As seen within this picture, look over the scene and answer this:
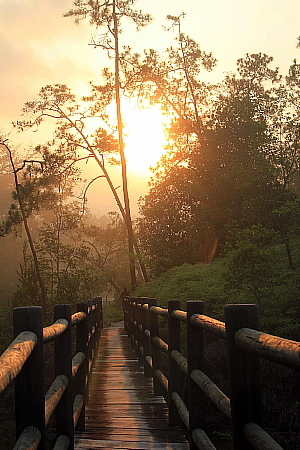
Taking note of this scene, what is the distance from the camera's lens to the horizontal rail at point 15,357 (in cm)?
152

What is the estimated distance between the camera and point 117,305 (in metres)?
27.9

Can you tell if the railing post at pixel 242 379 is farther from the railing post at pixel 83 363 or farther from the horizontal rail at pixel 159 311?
the horizontal rail at pixel 159 311

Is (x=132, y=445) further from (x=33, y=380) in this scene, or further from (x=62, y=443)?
(x=33, y=380)

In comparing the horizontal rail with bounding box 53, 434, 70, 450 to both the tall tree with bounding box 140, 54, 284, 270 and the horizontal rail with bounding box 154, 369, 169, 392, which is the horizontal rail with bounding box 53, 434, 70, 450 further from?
the tall tree with bounding box 140, 54, 284, 270

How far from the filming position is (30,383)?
2.28 metres

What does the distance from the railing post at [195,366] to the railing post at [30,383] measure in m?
1.47

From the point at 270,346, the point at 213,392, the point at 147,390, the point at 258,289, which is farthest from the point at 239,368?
the point at 258,289

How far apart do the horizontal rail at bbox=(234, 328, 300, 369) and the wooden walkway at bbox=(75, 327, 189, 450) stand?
230 cm

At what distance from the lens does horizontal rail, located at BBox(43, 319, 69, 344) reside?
265 cm

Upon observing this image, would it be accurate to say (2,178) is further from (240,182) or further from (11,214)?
(240,182)

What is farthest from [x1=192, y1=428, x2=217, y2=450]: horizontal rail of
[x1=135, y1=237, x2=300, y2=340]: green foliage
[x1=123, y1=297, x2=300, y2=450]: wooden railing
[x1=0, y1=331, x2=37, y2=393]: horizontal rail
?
[x1=135, y1=237, x2=300, y2=340]: green foliage

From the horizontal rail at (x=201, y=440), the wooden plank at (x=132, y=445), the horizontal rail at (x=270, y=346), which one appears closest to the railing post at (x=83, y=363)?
the wooden plank at (x=132, y=445)

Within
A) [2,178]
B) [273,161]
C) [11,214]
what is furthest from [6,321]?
[2,178]

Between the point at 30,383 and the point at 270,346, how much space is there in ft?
3.75
